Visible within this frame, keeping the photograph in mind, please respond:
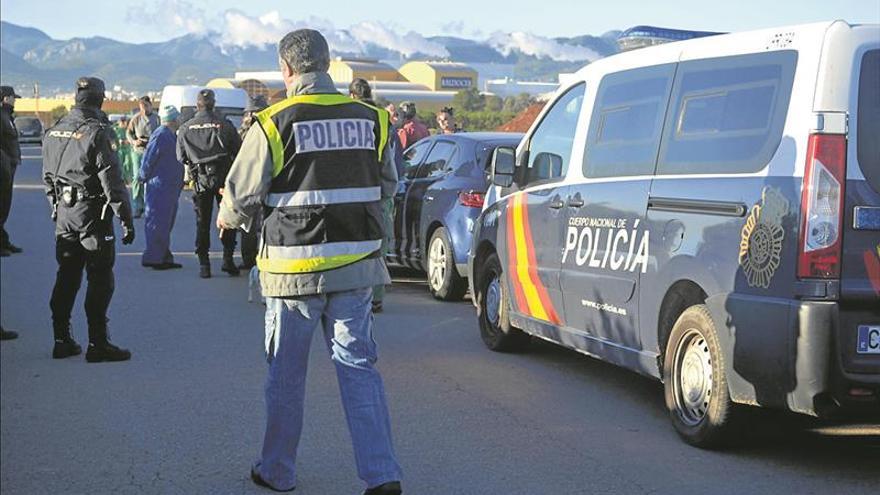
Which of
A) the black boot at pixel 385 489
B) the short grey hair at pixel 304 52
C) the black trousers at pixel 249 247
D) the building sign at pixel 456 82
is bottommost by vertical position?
the black boot at pixel 385 489

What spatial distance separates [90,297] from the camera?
29.1 feet

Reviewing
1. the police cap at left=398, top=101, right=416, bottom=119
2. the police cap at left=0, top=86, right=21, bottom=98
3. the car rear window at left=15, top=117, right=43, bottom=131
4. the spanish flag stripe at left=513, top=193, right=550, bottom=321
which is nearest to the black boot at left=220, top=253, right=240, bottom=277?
the police cap at left=0, top=86, right=21, bottom=98

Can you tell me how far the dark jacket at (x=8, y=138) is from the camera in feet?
51.0

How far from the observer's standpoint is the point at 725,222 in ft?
20.4

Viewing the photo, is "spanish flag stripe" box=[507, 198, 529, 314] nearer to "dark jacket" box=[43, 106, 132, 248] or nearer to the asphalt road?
the asphalt road

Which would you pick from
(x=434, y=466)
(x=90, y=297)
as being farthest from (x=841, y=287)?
(x=90, y=297)

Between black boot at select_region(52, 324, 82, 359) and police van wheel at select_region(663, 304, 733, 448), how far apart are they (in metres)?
4.38

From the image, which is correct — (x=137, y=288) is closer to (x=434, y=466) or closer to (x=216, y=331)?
(x=216, y=331)

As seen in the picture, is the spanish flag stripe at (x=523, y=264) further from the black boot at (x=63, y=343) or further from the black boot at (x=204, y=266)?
the black boot at (x=204, y=266)

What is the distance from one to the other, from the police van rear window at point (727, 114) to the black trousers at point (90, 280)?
13.1 ft

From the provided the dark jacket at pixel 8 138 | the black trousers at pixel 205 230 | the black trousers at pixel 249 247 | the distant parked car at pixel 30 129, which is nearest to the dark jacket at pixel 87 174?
the black trousers at pixel 205 230

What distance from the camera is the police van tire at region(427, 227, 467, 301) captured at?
12023 mm

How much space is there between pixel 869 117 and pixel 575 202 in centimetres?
234

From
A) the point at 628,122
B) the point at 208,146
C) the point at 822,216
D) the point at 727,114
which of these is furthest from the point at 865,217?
the point at 208,146
